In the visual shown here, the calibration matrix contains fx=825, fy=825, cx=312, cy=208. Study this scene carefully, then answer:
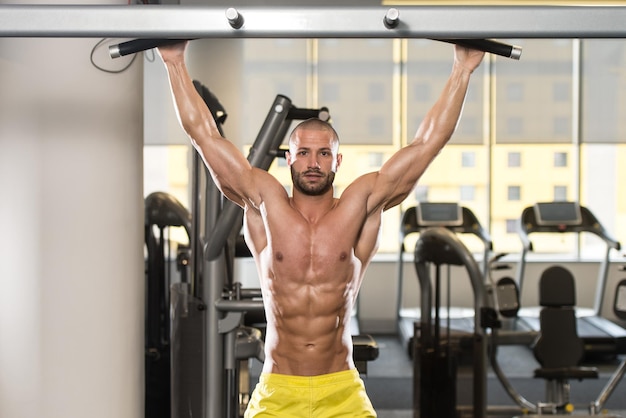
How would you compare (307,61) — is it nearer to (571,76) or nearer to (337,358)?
(571,76)

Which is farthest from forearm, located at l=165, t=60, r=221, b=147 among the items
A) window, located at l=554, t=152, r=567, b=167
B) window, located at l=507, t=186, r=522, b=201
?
window, located at l=554, t=152, r=567, b=167

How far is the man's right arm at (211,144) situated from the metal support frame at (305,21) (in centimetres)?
30

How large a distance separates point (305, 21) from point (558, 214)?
515 centimetres

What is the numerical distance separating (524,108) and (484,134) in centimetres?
48

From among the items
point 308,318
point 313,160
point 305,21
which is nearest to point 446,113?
point 313,160

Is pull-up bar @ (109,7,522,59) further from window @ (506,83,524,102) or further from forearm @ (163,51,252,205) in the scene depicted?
window @ (506,83,524,102)

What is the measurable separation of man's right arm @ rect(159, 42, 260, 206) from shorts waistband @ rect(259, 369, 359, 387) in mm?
479

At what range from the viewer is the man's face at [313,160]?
2.12 metres

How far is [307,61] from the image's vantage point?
7.91 metres

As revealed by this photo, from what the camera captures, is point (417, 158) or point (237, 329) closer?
point (417, 158)

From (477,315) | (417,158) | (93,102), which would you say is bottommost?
(477,315)

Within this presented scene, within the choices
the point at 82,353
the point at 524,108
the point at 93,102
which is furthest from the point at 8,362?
the point at 524,108

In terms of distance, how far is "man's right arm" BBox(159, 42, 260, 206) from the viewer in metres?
2.12

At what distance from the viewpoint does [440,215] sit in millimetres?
6512
